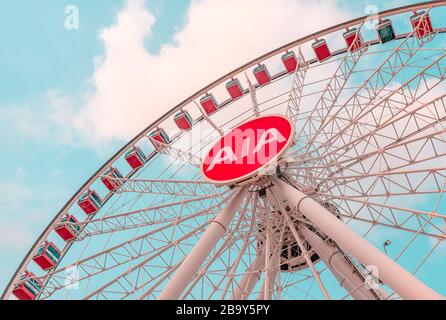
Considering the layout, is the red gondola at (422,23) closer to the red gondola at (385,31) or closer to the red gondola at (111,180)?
the red gondola at (385,31)

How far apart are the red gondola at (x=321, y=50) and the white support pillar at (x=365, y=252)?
29.3 feet

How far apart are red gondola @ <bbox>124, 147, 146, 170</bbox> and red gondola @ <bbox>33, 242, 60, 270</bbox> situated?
5.08 m

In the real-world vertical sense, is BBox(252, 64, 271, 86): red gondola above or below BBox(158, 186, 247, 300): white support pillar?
above

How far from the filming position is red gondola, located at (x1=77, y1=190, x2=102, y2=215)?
860 inches

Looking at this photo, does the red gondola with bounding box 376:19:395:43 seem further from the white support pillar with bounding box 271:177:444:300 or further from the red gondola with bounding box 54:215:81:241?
the red gondola with bounding box 54:215:81:241

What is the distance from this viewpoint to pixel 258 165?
16062 millimetres

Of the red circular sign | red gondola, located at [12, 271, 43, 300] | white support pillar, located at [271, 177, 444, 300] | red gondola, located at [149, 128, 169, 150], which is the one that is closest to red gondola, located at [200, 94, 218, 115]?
red gondola, located at [149, 128, 169, 150]

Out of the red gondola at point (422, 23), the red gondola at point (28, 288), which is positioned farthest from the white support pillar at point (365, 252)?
the red gondola at point (28, 288)

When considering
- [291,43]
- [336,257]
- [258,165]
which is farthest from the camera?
[291,43]

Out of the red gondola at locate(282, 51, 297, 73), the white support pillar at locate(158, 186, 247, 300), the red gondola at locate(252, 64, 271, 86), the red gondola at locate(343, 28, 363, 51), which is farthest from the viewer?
the red gondola at locate(252, 64, 271, 86)

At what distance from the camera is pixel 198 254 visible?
14.1m
